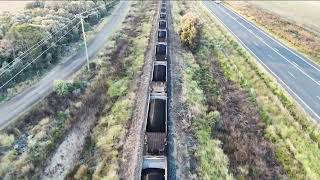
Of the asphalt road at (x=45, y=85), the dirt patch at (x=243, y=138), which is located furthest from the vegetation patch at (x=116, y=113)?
the dirt patch at (x=243, y=138)

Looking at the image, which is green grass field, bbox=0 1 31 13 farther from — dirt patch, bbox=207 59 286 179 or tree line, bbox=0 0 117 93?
dirt patch, bbox=207 59 286 179

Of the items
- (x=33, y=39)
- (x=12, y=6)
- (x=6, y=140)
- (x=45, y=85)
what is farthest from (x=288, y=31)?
(x=6, y=140)

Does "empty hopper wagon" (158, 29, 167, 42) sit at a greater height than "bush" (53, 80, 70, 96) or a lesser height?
greater

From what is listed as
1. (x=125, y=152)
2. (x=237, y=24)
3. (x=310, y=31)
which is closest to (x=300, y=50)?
(x=310, y=31)

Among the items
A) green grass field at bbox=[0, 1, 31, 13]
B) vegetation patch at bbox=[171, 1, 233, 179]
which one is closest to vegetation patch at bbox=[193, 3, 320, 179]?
vegetation patch at bbox=[171, 1, 233, 179]

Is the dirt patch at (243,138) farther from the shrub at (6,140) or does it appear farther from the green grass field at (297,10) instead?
the green grass field at (297,10)

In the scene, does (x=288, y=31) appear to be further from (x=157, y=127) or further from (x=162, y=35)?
(x=157, y=127)
